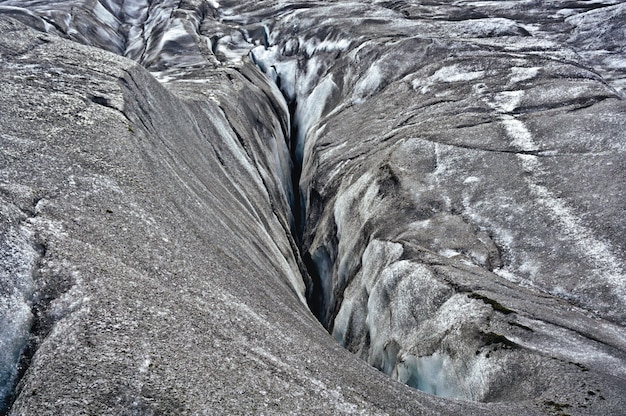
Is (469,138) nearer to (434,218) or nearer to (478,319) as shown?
(434,218)

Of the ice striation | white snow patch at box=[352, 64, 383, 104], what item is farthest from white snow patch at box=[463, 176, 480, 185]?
white snow patch at box=[352, 64, 383, 104]

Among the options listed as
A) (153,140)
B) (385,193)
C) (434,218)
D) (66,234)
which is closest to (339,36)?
(385,193)

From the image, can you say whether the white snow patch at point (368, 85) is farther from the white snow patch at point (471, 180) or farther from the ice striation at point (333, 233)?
the white snow patch at point (471, 180)

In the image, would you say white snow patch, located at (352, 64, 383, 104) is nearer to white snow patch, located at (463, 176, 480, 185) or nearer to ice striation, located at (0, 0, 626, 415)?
ice striation, located at (0, 0, 626, 415)

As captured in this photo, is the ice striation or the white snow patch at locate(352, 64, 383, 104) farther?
the white snow patch at locate(352, 64, 383, 104)

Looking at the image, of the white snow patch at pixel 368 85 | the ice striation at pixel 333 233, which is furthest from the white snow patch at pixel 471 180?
the white snow patch at pixel 368 85

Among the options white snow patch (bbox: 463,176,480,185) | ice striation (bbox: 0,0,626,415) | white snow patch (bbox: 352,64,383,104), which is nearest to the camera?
ice striation (bbox: 0,0,626,415)

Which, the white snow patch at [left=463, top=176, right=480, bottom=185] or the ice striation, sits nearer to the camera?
the ice striation

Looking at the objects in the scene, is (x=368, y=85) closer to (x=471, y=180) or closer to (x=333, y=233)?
(x=333, y=233)

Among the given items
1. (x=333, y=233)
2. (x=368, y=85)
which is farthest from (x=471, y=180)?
(x=368, y=85)

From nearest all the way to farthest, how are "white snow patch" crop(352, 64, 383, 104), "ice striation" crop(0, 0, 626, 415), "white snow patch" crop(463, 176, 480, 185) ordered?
1. "ice striation" crop(0, 0, 626, 415)
2. "white snow patch" crop(463, 176, 480, 185)
3. "white snow patch" crop(352, 64, 383, 104)
